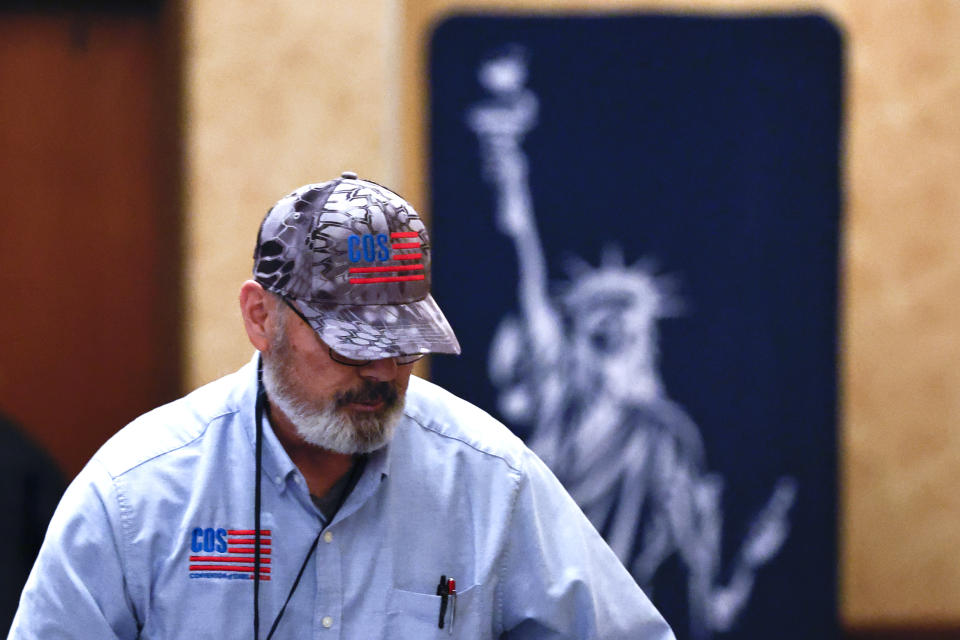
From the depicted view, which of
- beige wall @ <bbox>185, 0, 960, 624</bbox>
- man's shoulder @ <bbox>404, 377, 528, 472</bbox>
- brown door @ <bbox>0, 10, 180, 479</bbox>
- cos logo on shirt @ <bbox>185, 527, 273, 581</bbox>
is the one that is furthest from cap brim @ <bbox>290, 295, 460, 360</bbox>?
beige wall @ <bbox>185, 0, 960, 624</bbox>

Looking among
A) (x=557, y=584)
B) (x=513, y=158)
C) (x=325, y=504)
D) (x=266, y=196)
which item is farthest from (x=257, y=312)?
(x=266, y=196)

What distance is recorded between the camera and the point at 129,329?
4.99 meters

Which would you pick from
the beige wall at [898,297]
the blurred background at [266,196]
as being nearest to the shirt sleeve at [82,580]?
the blurred background at [266,196]

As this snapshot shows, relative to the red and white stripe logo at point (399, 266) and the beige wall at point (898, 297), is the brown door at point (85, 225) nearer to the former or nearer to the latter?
the beige wall at point (898, 297)

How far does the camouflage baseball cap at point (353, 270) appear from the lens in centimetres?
205

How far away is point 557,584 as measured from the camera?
2.18m

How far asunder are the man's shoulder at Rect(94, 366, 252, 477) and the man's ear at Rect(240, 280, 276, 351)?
0.32ft

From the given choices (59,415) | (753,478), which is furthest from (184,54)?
(753,478)

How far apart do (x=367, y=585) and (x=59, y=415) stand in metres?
3.11

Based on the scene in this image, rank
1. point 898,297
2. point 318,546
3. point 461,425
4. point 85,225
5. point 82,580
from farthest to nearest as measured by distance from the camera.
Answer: point 898,297 → point 85,225 → point 461,425 → point 318,546 → point 82,580

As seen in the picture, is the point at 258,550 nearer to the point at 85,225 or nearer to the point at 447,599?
the point at 447,599

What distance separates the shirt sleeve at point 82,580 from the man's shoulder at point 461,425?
0.51 meters

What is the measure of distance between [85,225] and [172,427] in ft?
9.65

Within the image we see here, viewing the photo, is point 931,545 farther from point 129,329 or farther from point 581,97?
point 129,329
